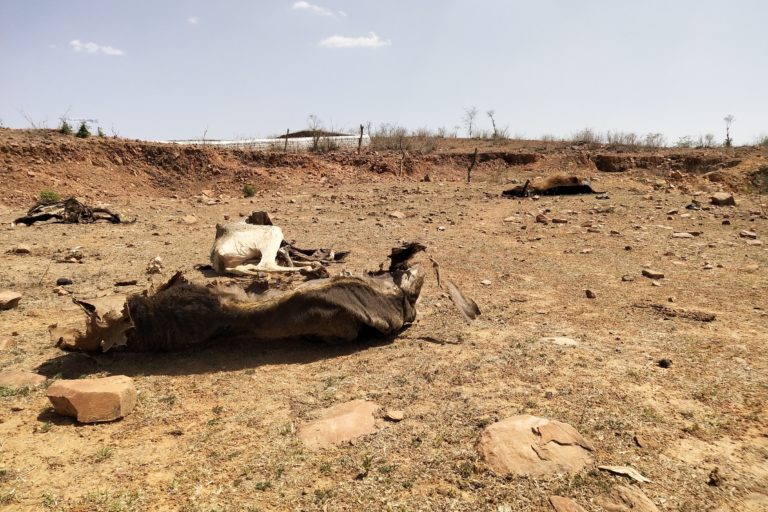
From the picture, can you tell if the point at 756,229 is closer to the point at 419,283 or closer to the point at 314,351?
the point at 419,283

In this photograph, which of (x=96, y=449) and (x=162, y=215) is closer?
(x=96, y=449)

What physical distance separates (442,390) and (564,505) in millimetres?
1098

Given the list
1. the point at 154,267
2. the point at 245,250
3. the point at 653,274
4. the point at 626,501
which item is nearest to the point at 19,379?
the point at 154,267

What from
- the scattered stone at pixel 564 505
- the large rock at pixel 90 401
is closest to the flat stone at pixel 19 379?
the large rock at pixel 90 401

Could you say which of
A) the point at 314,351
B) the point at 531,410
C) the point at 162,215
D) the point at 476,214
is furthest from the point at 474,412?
the point at 162,215

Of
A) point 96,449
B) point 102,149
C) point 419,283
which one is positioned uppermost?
point 102,149

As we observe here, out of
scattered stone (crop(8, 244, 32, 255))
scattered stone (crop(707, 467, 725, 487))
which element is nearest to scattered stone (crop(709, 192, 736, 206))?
scattered stone (crop(707, 467, 725, 487))

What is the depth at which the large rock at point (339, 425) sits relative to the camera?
2.58 metres

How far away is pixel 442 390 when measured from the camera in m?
3.05

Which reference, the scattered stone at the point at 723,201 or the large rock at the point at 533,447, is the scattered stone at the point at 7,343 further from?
the scattered stone at the point at 723,201

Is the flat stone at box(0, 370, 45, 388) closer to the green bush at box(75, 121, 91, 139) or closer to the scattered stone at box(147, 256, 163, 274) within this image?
the scattered stone at box(147, 256, 163, 274)

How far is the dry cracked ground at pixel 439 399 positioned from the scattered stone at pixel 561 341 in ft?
0.05

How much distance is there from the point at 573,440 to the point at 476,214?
26.4 ft

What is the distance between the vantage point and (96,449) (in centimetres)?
255
